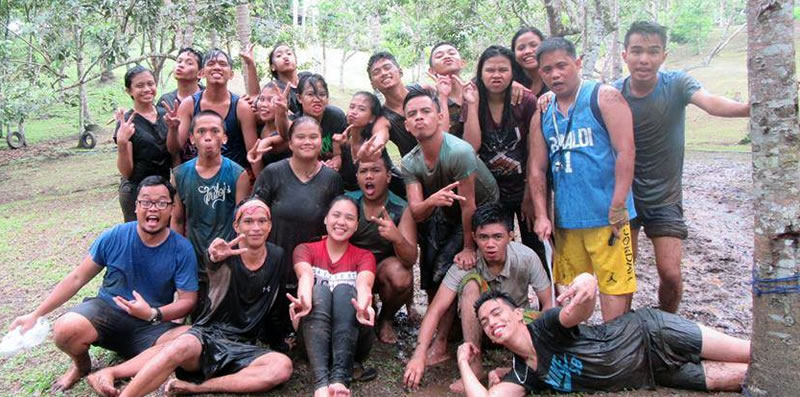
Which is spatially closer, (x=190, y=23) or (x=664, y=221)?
(x=664, y=221)

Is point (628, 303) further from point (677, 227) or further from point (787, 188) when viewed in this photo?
point (787, 188)

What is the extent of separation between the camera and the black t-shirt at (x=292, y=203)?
4.62 metres

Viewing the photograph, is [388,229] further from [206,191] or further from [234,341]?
[206,191]

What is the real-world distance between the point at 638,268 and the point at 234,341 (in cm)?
477

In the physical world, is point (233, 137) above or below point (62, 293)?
above

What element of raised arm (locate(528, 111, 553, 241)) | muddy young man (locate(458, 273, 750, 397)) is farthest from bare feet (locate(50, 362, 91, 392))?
raised arm (locate(528, 111, 553, 241))

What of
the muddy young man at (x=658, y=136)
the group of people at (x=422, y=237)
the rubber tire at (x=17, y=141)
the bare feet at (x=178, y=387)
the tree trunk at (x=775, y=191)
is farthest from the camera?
the rubber tire at (x=17, y=141)

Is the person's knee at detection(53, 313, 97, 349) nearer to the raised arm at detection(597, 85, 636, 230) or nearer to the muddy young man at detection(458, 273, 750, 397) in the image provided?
the muddy young man at detection(458, 273, 750, 397)

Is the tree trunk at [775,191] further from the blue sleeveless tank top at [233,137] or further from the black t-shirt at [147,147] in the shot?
the black t-shirt at [147,147]

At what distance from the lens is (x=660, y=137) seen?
14.5 feet

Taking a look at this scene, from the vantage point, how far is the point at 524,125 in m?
4.74

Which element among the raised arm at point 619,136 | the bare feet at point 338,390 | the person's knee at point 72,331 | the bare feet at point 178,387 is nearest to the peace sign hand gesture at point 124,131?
the person's knee at point 72,331

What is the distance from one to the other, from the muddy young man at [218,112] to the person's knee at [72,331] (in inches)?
68.2

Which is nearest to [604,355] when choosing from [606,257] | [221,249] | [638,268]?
[606,257]
